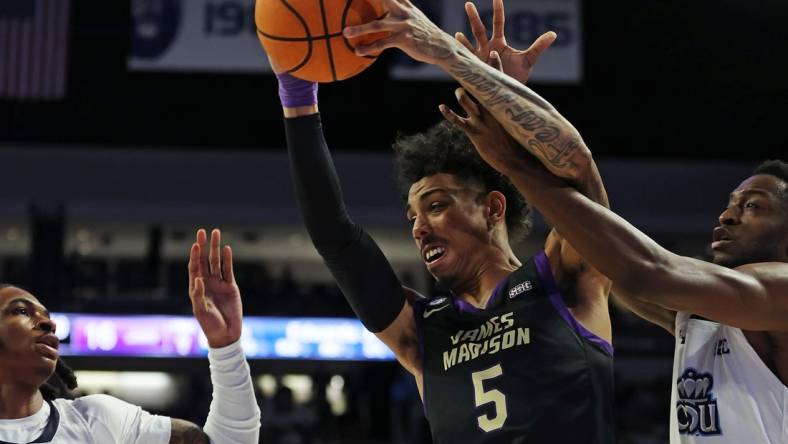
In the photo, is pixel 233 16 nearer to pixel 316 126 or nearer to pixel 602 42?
pixel 602 42

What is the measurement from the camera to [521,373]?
3076 millimetres

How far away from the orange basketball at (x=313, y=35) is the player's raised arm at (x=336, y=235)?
184 millimetres

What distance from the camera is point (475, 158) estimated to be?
11.9ft

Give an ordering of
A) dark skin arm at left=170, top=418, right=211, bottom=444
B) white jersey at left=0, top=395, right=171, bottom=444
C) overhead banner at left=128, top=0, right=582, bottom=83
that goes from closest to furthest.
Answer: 1. white jersey at left=0, top=395, right=171, bottom=444
2. dark skin arm at left=170, top=418, right=211, bottom=444
3. overhead banner at left=128, top=0, right=582, bottom=83

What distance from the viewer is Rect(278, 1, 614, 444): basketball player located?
3041 millimetres

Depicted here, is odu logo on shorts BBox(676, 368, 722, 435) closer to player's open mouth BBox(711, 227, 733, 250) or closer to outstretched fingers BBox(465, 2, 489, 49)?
player's open mouth BBox(711, 227, 733, 250)

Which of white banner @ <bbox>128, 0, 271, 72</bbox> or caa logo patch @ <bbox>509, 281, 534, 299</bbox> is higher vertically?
caa logo patch @ <bbox>509, 281, 534, 299</bbox>

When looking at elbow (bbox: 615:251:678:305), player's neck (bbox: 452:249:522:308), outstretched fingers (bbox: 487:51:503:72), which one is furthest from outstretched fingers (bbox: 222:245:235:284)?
elbow (bbox: 615:251:678:305)

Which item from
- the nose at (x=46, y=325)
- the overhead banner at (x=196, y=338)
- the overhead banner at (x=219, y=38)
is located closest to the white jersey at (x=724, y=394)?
the nose at (x=46, y=325)

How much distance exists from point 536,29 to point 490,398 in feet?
33.0

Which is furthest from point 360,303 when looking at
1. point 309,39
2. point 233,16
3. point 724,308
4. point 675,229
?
point 675,229

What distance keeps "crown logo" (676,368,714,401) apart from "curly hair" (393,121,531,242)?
788 mm

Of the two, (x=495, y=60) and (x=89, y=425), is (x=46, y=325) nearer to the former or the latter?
(x=89, y=425)

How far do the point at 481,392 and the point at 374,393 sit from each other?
11038mm
